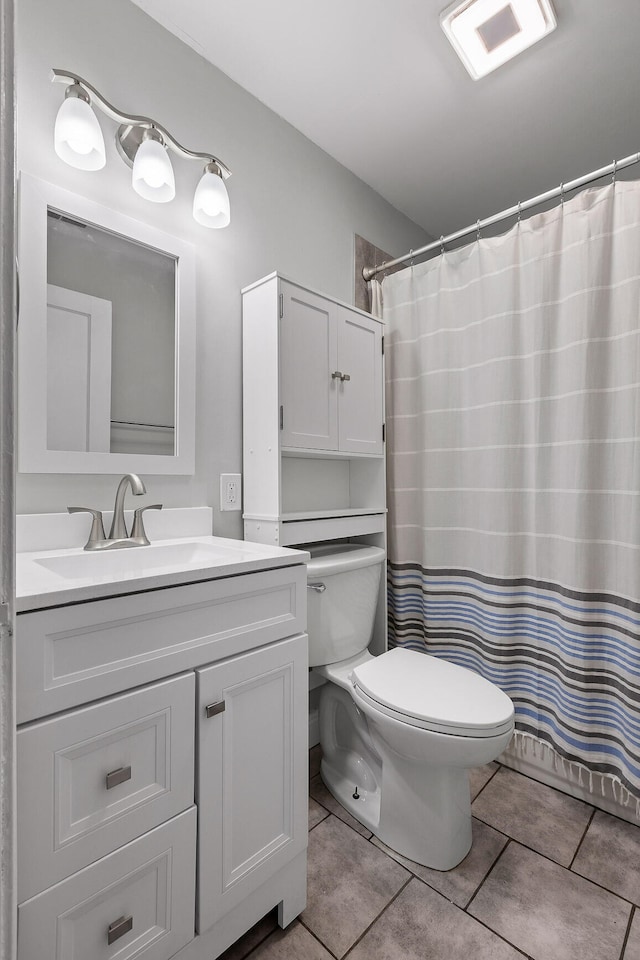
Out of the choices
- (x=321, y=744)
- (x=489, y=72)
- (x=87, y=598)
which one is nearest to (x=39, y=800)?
(x=87, y=598)

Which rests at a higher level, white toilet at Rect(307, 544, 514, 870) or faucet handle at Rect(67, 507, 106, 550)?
faucet handle at Rect(67, 507, 106, 550)

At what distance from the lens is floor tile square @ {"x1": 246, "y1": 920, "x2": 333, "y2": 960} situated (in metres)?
1.03

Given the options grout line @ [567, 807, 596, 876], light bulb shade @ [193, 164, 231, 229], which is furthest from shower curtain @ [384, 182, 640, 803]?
light bulb shade @ [193, 164, 231, 229]

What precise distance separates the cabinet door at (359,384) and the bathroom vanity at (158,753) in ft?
2.51

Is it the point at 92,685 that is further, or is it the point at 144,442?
the point at 144,442

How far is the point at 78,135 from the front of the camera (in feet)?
3.72

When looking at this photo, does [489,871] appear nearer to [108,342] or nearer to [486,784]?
[486,784]

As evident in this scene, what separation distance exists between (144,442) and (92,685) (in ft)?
2.44

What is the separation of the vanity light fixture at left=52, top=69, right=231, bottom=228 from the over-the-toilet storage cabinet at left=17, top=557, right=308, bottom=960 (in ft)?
3.65

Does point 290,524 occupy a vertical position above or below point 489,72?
below

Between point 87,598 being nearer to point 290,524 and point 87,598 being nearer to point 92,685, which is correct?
point 92,685

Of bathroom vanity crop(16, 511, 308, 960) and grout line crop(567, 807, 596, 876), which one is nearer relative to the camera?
bathroom vanity crop(16, 511, 308, 960)

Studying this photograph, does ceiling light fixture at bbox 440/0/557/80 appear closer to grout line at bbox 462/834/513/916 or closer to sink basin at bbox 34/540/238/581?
sink basin at bbox 34/540/238/581

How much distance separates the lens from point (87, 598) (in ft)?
2.47
